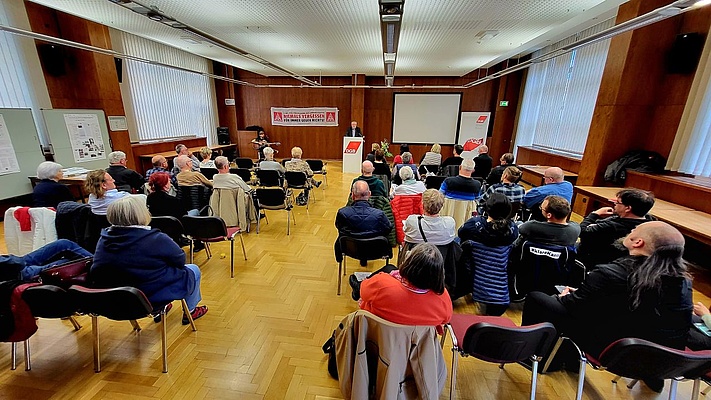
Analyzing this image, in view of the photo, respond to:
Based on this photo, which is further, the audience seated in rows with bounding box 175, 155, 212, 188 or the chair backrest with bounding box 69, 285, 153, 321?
the audience seated in rows with bounding box 175, 155, 212, 188

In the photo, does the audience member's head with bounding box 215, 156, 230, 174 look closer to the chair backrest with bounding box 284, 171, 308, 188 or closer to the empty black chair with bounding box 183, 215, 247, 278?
the empty black chair with bounding box 183, 215, 247, 278

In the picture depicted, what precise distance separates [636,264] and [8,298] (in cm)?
364

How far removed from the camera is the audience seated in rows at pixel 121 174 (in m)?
4.22

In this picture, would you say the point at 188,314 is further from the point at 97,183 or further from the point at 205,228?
the point at 97,183

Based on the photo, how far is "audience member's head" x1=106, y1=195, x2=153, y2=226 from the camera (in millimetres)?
1833

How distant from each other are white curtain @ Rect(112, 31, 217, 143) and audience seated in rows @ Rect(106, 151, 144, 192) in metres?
3.82

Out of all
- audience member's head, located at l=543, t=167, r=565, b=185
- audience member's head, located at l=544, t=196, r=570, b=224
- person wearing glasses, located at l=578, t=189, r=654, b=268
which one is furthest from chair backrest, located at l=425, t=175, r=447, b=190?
audience member's head, located at l=544, t=196, r=570, b=224

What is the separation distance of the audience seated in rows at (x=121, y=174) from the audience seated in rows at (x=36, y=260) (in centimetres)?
230

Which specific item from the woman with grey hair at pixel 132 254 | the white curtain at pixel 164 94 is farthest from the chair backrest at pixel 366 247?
the white curtain at pixel 164 94

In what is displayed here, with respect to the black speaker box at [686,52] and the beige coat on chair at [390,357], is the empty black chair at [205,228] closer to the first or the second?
the beige coat on chair at [390,357]

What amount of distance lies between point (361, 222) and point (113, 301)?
196cm

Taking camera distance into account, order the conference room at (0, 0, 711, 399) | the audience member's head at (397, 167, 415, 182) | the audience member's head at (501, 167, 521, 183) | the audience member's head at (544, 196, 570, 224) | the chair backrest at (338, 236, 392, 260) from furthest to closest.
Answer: the audience member's head at (397, 167, 415, 182)
the audience member's head at (501, 167, 521, 183)
the chair backrest at (338, 236, 392, 260)
the audience member's head at (544, 196, 570, 224)
the conference room at (0, 0, 711, 399)

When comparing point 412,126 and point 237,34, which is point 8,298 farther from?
point 412,126

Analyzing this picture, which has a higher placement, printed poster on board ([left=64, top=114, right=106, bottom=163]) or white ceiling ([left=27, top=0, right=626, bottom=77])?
white ceiling ([left=27, top=0, right=626, bottom=77])
